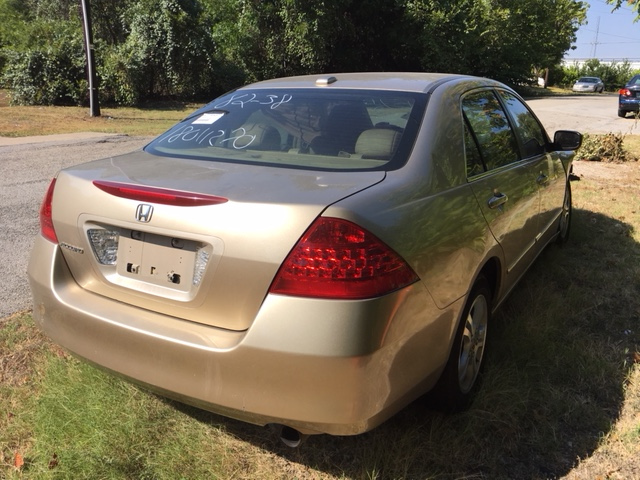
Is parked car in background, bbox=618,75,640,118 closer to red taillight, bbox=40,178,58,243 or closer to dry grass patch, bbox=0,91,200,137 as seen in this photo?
dry grass patch, bbox=0,91,200,137

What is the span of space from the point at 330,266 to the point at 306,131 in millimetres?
1133

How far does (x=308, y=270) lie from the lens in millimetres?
1891

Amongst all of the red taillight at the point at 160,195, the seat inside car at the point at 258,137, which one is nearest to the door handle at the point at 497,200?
the seat inside car at the point at 258,137

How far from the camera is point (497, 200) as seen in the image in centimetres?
294

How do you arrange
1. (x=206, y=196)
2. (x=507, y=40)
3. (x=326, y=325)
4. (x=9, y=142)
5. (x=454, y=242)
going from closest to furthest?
(x=326, y=325), (x=206, y=196), (x=454, y=242), (x=9, y=142), (x=507, y=40)

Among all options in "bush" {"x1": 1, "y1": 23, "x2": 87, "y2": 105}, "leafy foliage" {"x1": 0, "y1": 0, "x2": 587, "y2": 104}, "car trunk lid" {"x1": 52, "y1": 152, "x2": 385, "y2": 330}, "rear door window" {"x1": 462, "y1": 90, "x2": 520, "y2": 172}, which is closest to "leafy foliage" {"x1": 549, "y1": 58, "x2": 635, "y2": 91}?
"leafy foliage" {"x1": 0, "y1": 0, "x2": 587, "y2": 104}

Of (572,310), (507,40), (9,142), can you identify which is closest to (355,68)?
(507,40)

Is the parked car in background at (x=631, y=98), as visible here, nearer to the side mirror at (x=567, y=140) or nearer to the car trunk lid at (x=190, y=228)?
the side mirror at (x=567, y=140)

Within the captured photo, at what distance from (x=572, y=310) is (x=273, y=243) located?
2.88 metres

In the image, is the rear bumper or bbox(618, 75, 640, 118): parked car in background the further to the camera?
bbox(618, 75, 640, 118): parked car in background

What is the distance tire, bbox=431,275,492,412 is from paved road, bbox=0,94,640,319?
284 centimetres

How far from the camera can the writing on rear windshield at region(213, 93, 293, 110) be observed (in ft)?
10.2

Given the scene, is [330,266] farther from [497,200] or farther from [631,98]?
[631,98]

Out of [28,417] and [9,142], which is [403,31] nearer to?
[9,142]
